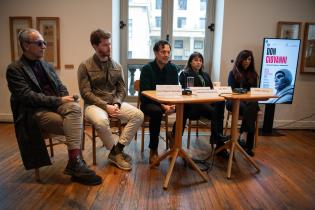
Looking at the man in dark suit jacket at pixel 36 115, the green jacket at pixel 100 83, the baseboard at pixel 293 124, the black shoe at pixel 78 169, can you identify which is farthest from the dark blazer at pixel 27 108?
the baseboard at pixel 293 124

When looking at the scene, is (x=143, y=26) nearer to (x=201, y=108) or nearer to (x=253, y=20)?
(x=253, y=20)

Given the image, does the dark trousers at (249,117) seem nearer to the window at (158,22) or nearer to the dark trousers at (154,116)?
the dark trousers at (154,116)

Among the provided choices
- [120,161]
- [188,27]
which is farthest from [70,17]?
[120,161]

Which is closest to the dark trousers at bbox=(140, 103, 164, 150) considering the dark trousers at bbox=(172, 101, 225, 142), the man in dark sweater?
the man in dark sweater

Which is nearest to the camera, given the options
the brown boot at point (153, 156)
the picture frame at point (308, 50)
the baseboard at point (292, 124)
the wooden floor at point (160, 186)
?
the wooden floor at point (160, 186)

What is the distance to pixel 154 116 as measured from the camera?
2447mm

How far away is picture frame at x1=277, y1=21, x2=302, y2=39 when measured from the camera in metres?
3.56

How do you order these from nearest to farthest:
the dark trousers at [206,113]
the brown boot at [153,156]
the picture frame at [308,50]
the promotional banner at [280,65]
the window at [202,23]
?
1. the brown boot at [153,156]
2. the dark trousers at [206,113]
3. the promotional banner at [280,65]
4. the picture frame at [308,50]
5. the window at [202,23]

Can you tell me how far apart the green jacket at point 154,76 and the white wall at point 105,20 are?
1200 millimetres

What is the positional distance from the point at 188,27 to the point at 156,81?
1.67 metres

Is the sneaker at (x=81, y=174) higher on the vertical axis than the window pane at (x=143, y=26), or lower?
lower

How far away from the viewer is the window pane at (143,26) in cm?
388

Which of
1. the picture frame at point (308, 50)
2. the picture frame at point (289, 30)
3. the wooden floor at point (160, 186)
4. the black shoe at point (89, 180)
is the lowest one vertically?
the wooden floor at point (160, 186)

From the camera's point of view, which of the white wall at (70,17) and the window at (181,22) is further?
the window at (181,22)
